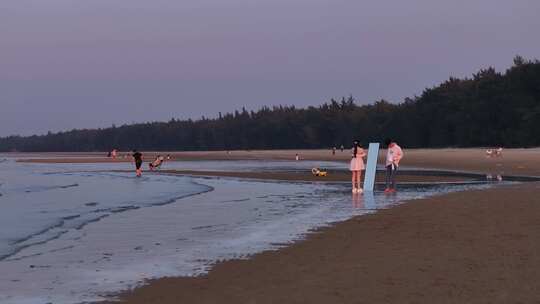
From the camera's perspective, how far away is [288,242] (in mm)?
11039

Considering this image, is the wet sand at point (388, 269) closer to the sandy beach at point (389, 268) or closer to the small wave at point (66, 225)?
the sandy beach at point (389, 268)

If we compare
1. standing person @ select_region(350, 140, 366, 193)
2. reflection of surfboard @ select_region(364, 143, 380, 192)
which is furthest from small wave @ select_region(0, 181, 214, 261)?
reflection of surfboard @ select_region(364, 143, 380, 192)

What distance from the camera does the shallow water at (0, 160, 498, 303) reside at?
839 cm

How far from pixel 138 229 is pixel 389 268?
6651 mm

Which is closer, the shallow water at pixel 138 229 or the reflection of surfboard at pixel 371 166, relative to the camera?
the shallow water at pixel 138 229

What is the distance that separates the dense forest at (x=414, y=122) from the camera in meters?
69.1

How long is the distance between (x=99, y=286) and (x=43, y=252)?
338 cm

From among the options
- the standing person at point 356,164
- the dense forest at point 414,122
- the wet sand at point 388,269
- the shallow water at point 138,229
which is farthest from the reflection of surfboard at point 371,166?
the dense forest at point 414,122

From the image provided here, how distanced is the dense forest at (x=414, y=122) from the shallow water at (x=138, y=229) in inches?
1861

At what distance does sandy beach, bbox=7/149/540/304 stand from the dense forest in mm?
54368

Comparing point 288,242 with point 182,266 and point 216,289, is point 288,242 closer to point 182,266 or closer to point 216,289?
point 182,266

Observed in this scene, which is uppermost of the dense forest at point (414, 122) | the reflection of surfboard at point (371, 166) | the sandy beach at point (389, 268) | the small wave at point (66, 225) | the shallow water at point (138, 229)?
the dense forest at point (414, 122)

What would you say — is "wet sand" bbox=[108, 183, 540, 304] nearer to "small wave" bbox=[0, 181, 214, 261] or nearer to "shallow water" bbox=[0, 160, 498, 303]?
"shallow water" bbox=[0, 160, 498, 303]

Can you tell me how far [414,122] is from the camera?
8775 cm
